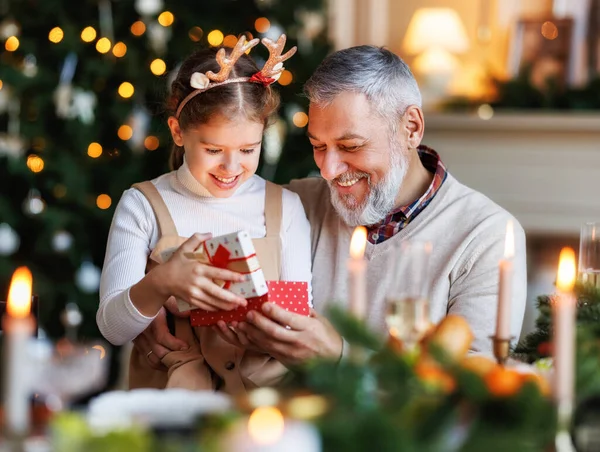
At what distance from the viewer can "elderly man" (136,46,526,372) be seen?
91.4 inches

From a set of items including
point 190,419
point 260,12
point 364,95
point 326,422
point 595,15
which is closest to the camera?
point 326,422

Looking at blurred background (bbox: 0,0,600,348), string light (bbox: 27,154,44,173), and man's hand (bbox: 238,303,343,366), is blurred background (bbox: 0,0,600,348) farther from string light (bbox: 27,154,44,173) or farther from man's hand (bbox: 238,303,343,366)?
man's hand (bbox: 238,303,343,366)

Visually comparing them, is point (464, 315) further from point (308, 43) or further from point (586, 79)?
Result: point (586, 79)

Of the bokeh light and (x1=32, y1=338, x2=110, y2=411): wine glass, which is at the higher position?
the bokeh light

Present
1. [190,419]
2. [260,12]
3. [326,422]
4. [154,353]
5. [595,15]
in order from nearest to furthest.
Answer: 1. [326,422]
2. [190,419]
3. [154,353]
4. [260,12]
5. [595,15]

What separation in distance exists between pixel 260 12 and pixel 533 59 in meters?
1.49

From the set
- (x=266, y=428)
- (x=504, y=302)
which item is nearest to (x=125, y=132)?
(x=504, y=302)

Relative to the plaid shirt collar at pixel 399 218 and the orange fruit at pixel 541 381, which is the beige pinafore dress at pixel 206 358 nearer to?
the plaid shirt collar at pixel 399 218

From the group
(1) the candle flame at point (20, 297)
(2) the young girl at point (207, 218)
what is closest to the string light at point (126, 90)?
(2) the young girl at point (207, 218)

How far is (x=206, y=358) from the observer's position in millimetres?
2113

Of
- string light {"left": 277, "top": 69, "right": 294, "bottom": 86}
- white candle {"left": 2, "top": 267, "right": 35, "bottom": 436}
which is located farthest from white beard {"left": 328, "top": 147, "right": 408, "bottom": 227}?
string light {"left": 277, "top": 69, "right": 294, "bottom": 86}

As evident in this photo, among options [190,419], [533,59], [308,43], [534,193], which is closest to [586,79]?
[533,59]

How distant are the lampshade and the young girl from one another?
260 cm

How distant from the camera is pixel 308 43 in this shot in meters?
4.33
